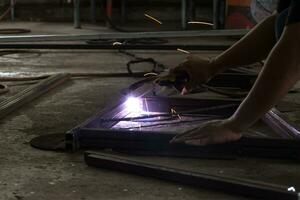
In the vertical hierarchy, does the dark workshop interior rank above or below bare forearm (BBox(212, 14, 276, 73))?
below

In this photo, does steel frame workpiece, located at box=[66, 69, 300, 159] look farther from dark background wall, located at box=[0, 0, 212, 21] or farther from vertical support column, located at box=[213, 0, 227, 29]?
dark background wall, located at box=[0, 0, 212, 21]

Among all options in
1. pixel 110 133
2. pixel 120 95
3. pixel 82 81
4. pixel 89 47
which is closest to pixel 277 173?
pixel 110 133

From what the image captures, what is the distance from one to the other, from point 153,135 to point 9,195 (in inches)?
22.9

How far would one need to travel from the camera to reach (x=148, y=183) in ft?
5.57

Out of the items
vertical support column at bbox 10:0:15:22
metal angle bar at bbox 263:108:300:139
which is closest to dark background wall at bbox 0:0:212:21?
vertical support column at bbox 10:0:15:22

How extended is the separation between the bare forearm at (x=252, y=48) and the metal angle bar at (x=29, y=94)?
1.26 m

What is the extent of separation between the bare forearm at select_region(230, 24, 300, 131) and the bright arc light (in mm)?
1268

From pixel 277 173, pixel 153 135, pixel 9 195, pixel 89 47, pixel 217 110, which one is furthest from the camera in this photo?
pixel 89 47

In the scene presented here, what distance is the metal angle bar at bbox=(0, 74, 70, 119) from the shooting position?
2.58 m

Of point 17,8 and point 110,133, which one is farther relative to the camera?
point 17,8

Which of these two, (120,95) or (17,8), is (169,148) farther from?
(17,8)

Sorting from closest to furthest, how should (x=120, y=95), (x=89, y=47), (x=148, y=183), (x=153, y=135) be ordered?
→ (x=148, y=183) → (x=153, y=135) → (x=120, y=95) → (x=89, y=47)

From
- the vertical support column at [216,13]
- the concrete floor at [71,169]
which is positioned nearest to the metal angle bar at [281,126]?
the concrete floor at [71,169]

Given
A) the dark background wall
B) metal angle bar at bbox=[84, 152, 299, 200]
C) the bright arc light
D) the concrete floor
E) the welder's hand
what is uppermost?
the dark background wall
